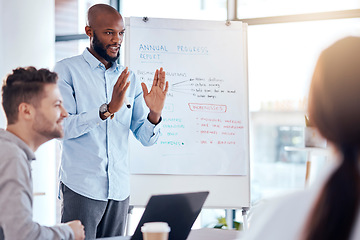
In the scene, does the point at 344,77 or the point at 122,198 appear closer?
the point at 344,77

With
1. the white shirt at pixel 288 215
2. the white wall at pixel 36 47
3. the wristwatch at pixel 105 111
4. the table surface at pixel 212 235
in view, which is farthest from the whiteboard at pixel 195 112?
the white shirt at pixel 288 215

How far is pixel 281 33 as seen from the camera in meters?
3.86

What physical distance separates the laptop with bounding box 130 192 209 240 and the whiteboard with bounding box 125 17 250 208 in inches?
56.6

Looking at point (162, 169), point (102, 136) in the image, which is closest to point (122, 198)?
point (102, 136)

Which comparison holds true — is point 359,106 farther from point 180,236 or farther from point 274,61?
point 274,61

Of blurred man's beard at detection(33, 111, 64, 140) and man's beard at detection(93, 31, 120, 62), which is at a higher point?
man's beard at detection(93, 31, 120, 62)

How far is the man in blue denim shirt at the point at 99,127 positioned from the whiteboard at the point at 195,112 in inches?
22.4

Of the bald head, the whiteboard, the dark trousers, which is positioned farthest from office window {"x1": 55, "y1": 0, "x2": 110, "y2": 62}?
the dark trousers

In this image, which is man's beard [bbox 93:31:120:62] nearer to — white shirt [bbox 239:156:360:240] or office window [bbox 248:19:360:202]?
office window [bbox 248:19:360:202]

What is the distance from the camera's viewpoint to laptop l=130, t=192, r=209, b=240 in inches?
62.7

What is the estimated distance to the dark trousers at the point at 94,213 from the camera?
2405 millimetres

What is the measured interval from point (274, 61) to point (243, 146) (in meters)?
1.01

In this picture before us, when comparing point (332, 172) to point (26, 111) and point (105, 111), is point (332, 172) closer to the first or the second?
point (26, 111)

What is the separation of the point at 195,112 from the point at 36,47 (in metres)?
2.02
